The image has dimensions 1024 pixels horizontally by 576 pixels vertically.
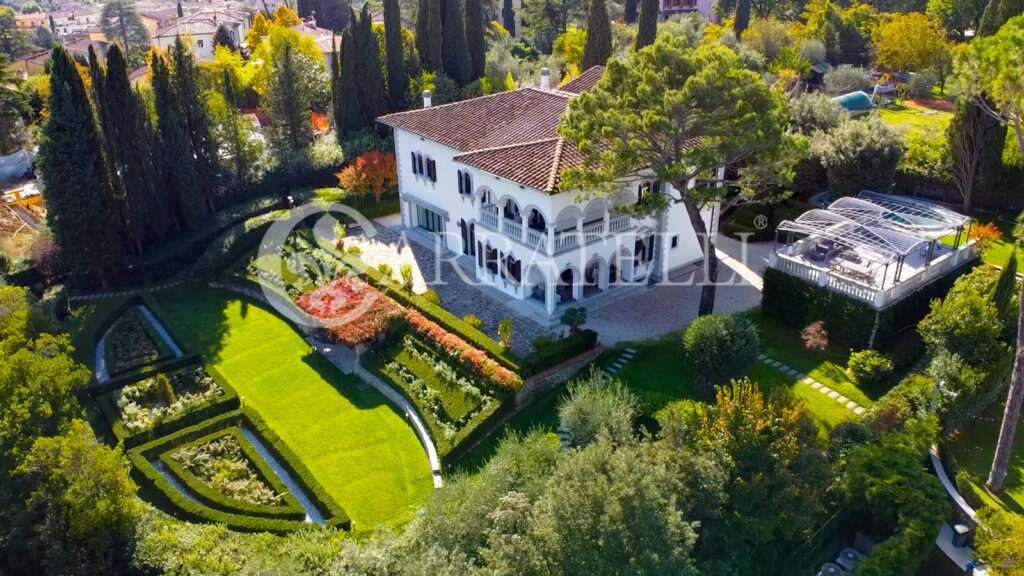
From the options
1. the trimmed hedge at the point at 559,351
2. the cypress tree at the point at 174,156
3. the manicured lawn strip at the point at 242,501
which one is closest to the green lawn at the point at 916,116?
the trimmed hedge at the point at 559,351

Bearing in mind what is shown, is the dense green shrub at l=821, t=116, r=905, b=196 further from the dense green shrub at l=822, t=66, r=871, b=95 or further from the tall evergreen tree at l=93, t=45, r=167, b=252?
the tall evergreen tree at l=93, t=45, r=167, b=252

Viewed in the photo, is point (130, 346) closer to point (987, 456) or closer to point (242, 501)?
point (242, 501)

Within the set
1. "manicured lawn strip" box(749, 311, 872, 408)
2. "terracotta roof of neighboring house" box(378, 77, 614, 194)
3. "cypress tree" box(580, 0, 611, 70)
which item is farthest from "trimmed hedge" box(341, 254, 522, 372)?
"cypress tree" box(580, 0, 611, 70)

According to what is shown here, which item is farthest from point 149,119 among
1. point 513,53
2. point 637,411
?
point 513,53

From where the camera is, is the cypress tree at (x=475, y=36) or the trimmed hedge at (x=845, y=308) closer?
the trimmed hedge at (x=845, y=308)

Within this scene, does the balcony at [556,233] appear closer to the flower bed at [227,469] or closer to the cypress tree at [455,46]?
the flower bed at [227,469]

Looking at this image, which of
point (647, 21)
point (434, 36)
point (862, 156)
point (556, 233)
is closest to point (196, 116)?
point (434, 36)
